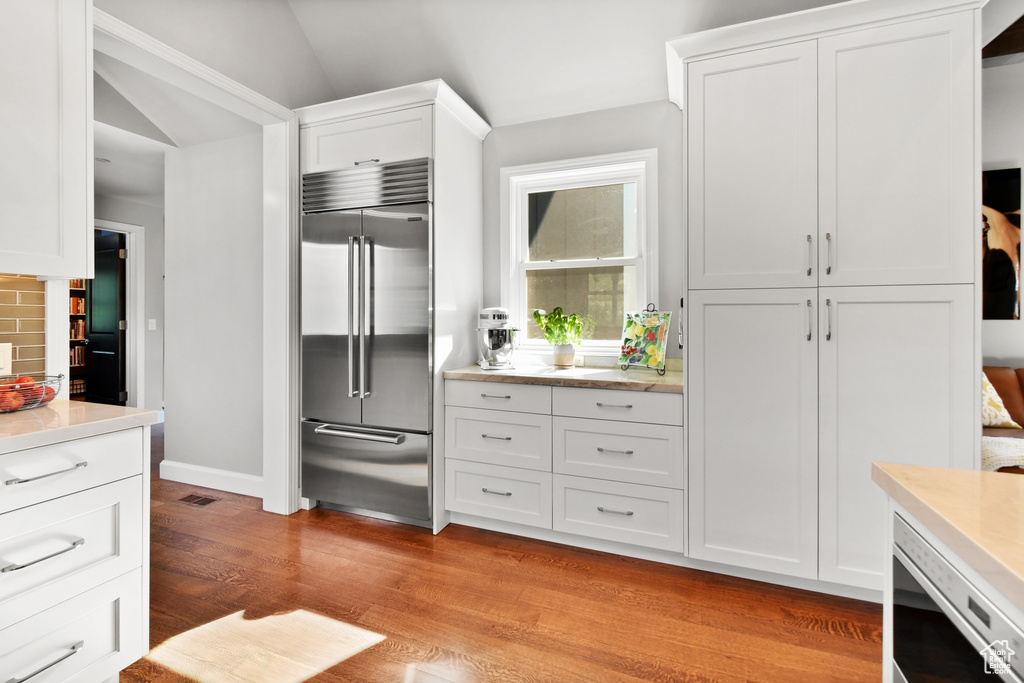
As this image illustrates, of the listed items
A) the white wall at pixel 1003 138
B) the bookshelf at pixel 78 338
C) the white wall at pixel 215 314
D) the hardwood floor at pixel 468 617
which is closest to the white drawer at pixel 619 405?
the hardwood floor at pixel 468 617

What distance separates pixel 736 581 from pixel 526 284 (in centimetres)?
197

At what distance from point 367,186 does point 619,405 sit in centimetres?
179

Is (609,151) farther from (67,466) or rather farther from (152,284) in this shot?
(152,284)

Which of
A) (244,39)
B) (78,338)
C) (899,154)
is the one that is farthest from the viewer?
(78,338)

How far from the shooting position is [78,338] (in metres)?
5.70

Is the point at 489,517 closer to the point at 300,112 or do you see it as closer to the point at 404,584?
the point at 404,584

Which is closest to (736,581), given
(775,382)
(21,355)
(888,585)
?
(775,382)

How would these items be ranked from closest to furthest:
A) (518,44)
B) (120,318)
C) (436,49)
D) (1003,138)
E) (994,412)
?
(994,412)
(1003,138)
(518,44)
(436,49)
(120,318)

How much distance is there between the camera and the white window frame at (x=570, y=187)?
279cm

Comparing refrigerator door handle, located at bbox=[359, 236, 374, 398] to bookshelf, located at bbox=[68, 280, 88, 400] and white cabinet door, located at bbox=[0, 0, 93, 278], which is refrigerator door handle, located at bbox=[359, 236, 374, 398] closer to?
white cabinet door, located at bbox=[0, 0, 93, 278]

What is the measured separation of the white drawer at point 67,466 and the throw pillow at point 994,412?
3390 mm

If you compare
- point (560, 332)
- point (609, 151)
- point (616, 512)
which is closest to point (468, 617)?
point (616, 512)

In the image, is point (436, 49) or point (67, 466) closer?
point (67, 466)

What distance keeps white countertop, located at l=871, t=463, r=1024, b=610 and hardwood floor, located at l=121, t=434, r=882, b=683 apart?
3.51ft
